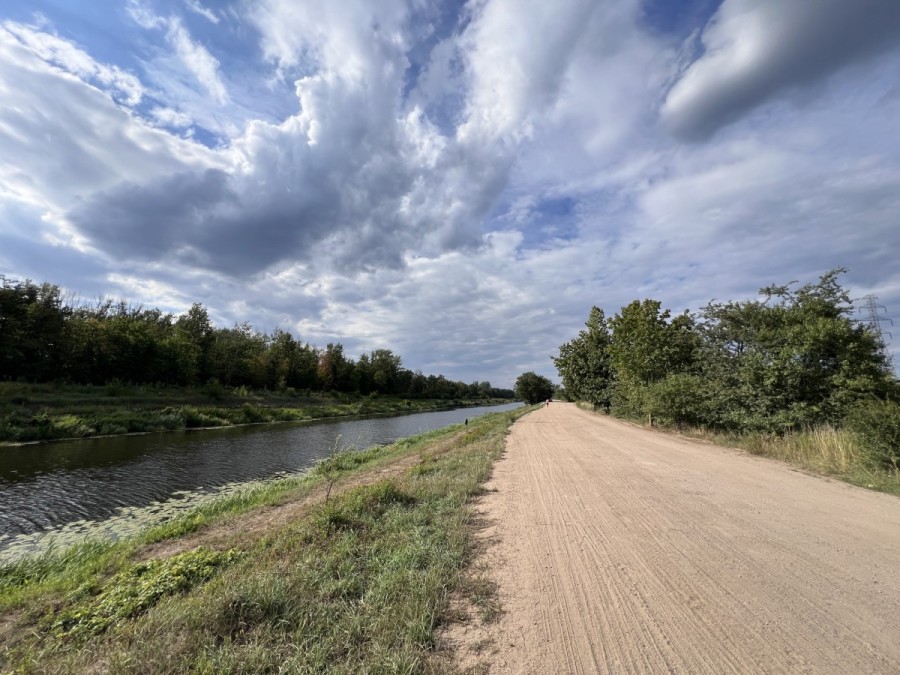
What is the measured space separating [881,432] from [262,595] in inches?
528

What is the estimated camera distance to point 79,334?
42531 mm

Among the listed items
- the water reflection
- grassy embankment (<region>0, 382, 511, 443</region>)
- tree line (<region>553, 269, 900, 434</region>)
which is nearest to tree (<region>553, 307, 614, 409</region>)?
tree line (<region>553, 269, 900, 434</region>)

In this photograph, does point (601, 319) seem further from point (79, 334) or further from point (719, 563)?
point (79, 334)

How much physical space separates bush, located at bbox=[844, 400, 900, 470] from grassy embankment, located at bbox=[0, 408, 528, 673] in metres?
10.1

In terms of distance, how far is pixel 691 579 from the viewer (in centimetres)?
454

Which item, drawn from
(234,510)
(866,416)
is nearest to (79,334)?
(234,510)

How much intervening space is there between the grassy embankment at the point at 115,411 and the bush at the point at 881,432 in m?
38.2

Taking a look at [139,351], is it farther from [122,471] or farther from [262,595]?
[262,595]

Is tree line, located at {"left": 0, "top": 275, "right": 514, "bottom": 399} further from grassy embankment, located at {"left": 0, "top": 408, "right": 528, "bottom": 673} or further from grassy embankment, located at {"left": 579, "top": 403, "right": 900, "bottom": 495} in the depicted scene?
→ grassy embankment, located at {"left": 579, "top": 403, "right": 900, "bottom": 495}

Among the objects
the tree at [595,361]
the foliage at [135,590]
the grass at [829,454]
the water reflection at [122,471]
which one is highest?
the tree at [595,361]

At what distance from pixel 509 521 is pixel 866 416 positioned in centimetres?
987

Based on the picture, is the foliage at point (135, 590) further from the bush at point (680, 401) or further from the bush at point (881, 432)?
the bush at point (680, 401)

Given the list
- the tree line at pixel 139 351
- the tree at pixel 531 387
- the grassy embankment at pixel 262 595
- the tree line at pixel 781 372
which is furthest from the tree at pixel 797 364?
the tree at pixel 531 387

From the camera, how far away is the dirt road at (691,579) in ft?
10.8
